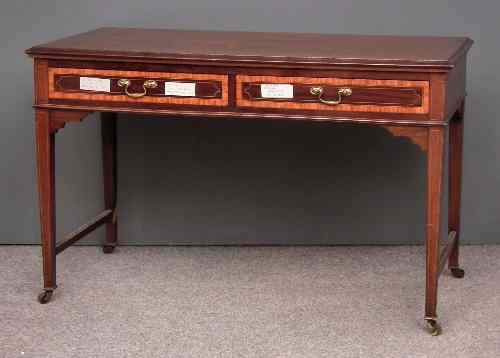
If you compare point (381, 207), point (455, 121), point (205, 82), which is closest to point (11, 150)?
point (205, 82)

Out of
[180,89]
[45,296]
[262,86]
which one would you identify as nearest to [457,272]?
[262,86]

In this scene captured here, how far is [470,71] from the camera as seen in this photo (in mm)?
4578

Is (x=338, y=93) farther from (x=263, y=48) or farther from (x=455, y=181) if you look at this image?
(x=455, y=181)

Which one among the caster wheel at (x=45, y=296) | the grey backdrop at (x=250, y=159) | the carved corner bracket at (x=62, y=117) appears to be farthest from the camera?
the grey backdrop at (x=250, y=159)

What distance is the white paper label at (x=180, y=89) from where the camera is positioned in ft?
12.4

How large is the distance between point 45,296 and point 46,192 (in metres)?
0.41

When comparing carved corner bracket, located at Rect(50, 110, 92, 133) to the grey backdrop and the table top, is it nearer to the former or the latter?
the table top

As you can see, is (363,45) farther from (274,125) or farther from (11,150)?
(11,150)

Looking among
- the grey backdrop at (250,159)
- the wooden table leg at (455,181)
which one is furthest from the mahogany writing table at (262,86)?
the grey backdrop at (250,159)

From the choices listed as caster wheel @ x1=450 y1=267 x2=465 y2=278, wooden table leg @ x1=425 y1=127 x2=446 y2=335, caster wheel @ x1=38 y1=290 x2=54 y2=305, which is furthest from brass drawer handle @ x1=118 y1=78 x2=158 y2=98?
caster wheel @ x1=450 y1=267 x2=465 y2=278

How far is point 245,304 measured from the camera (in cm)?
406

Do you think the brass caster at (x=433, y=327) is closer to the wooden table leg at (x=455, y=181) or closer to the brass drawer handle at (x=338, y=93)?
the wooden table leg at (x=455, y=181)

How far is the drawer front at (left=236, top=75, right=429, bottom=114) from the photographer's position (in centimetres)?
363

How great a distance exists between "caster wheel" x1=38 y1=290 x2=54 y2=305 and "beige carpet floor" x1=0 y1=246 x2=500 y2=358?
0.10 feet
